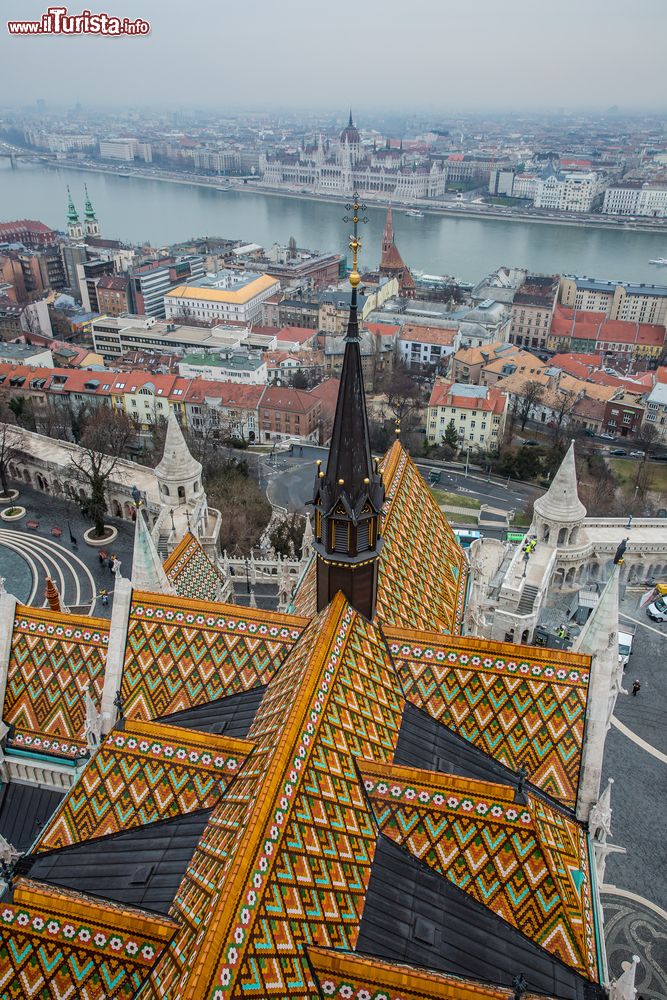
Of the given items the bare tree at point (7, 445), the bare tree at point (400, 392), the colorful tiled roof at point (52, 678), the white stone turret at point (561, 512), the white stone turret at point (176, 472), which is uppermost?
the colorful tiled roof at point (52, 678)

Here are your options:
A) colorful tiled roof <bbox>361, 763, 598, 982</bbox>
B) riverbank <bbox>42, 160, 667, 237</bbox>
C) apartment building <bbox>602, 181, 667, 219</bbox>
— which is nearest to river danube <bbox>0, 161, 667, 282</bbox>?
riverbank <bbox>42, 160, 667, 237</bbox>

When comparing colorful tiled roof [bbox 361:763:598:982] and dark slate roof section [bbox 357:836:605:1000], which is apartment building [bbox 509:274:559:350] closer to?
colorful tiled roof [bbox 361:763:598:982]

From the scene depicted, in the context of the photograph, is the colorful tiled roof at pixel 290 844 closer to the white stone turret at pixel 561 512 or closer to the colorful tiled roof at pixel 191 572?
the colorful tiled roof at pixel 191 572

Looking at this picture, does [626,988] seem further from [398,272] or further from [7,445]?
[398,272]

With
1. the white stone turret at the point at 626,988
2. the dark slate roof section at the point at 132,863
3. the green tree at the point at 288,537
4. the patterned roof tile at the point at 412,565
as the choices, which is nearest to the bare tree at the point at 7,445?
the green tree at the point at 288,537

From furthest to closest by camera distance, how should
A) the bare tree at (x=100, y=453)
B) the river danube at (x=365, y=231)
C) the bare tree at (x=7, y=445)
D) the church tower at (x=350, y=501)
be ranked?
the river danube at (x=365, y=231) < the bare tree at (x=7, y=445) < the bare tree at (x=100, y=453) < the church tower at (x=350, y=501)

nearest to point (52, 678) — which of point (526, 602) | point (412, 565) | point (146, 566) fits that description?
point (146, 566)

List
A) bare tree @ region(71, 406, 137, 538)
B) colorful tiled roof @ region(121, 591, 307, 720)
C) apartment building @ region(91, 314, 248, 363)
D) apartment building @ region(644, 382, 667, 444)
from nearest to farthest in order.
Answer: colorful tiled roof @ region(121, 591, 307, 720) < bare tree @ region(71, 406, 137, 538) < apartment building @ region(644, 382, 667, 444) < apartment building @ region(91, 314, 248, 363)
